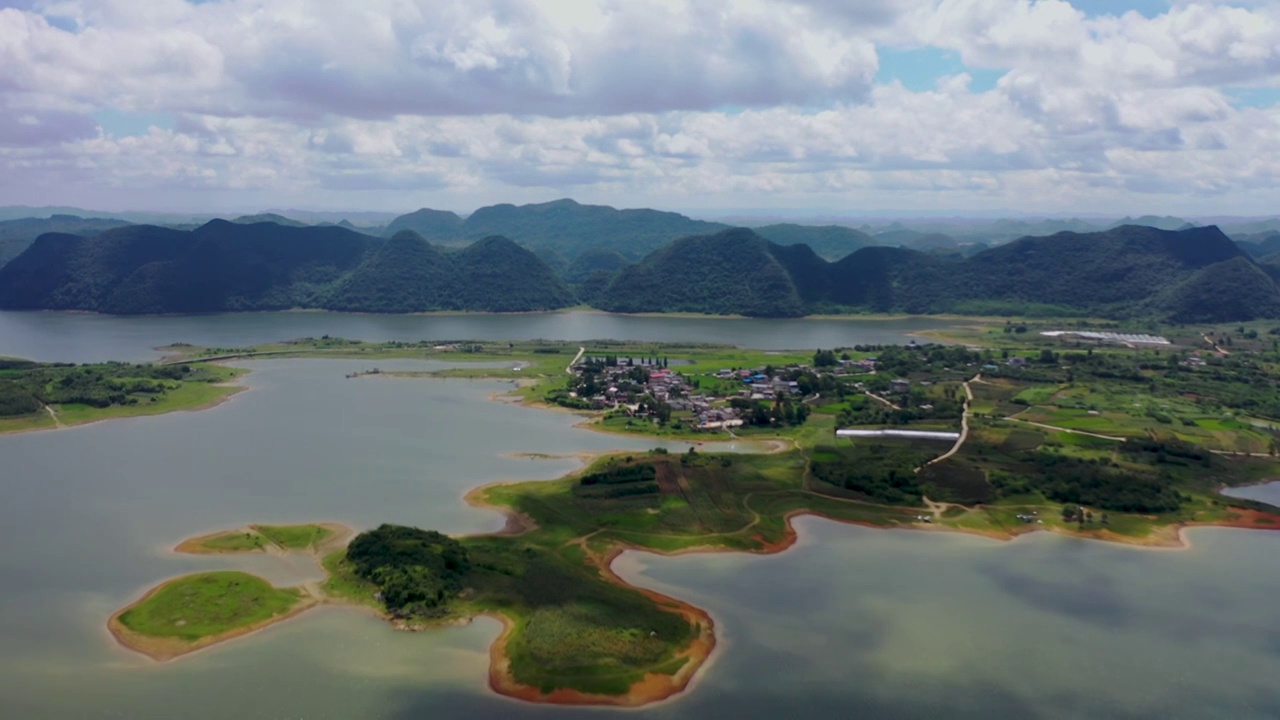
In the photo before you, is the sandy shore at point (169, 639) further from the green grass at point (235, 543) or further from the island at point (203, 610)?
the green grass at point (235, 543)

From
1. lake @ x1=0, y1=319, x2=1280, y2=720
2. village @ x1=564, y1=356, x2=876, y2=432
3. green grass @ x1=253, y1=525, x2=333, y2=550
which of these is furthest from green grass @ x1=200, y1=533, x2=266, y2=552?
village @ x1=564, y1=356, x2=876, y2=432

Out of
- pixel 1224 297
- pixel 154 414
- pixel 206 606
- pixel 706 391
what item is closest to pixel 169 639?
pixel 206 606

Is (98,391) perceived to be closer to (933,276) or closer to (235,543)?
(235,543)

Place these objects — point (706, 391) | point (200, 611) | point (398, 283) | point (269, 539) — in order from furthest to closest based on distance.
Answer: point (398, 283), point (706, 391), point (269, 539), point (200, 611)

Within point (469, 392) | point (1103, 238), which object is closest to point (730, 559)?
point (469, 392)

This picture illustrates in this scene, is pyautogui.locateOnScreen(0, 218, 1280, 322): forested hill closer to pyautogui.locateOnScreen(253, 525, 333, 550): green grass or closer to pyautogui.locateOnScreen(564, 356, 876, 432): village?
pyautogui.locateOnScreen(564, 356, 876, 432): village

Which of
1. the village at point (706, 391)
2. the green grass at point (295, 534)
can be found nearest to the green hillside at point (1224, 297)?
the village at point (706, 391)
